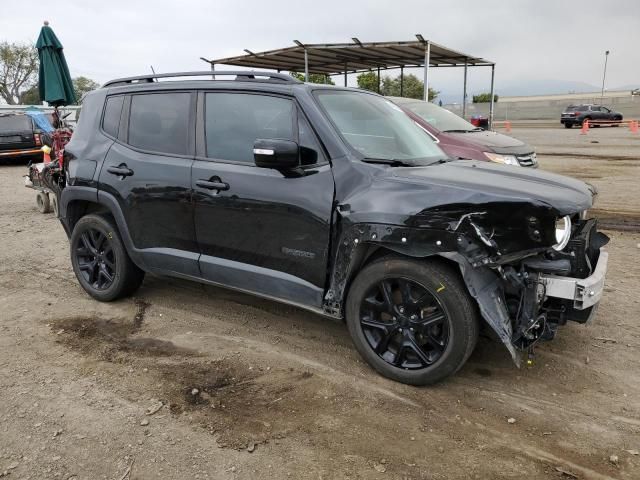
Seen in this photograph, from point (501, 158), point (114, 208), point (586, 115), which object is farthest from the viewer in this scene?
point (586, 115)

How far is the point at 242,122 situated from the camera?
3.92 m

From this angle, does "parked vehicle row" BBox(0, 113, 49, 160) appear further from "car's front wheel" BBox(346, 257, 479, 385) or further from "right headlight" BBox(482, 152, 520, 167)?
"car's front wheel" BBox(346, 257, 479, 385)

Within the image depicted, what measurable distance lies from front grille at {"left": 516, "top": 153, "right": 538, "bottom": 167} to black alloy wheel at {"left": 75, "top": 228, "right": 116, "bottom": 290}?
564 centimetres

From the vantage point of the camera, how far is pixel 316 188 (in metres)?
3.48

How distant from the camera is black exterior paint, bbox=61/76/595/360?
299 cm

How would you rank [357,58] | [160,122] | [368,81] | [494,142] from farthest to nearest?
1. [368,81]
2. [357,58]
3. [494,142]
4. [160,122]

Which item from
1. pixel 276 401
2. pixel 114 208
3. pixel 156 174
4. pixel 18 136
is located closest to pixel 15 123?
pixel 18 136

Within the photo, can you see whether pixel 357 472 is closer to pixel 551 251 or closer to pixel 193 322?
pixel 551 251

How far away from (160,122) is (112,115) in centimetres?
61

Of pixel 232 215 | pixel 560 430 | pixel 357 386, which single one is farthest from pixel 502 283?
pixel 232 215

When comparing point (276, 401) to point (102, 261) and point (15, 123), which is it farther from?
point (15, 123)

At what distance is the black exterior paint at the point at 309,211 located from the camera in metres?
2.99

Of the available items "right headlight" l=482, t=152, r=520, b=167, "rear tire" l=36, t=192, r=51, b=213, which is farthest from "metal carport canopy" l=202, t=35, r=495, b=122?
"rear tire" l=36, t=192, r=51, b=213

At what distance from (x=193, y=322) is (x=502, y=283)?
2.55 metres
